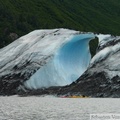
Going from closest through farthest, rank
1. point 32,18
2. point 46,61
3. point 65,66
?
point 46,61 < point 65,66 < point 32,18

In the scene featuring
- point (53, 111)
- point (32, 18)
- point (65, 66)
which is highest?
point (32, 18)

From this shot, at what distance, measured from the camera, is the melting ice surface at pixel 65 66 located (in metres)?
85.7

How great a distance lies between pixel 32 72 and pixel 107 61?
13739 millimetres

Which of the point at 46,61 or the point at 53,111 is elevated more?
the point at 53,111

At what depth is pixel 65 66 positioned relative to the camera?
88.6 meters

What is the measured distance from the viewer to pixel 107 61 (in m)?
83.8

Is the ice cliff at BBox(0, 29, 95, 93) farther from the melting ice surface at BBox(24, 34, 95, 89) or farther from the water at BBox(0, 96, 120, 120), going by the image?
the water at BBox(0, 96, 120, 120)

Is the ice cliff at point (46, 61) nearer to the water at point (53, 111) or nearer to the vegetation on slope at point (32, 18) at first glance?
the water at point (53, 111)

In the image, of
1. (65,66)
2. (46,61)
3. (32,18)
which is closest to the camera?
(46,61)

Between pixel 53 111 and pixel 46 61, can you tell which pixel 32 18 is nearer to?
pixel 46 61

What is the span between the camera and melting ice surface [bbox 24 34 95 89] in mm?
85688

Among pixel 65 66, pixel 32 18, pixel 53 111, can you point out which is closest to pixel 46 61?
pixel 65 66

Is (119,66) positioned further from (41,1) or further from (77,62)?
(41,1)

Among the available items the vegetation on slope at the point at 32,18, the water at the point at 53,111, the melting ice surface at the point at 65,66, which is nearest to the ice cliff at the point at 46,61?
the melting ice surface at the point at 65,66
